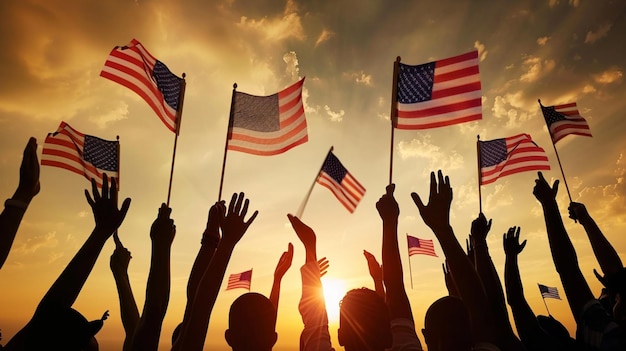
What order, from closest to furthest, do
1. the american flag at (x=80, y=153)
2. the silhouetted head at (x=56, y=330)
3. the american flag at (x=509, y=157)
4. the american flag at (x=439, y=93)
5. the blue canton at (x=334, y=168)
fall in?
the silhouetted head at (x=56, y=330)
the american flag at (x=439, y=93)
the american flag at (x=80, y=153)
the american flag at (x=509, y=157)
the blue canton at (x=334, y=168)

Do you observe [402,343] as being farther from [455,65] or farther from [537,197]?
[455,65]

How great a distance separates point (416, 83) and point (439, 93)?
0.61 m

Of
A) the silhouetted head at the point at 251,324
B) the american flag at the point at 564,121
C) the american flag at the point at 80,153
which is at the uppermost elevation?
the american flag at the point at 564,121

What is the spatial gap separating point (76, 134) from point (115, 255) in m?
7.77

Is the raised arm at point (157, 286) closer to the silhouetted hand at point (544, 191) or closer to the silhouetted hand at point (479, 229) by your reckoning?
→ the silhouetted hand at point (479, 229)

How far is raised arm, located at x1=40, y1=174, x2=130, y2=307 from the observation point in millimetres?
2541

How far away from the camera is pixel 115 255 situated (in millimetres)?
4266

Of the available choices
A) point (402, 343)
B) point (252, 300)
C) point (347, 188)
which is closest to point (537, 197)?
point (402, 343)

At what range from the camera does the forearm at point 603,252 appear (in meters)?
3.95

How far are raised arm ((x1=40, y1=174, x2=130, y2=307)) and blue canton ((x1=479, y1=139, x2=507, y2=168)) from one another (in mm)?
11671

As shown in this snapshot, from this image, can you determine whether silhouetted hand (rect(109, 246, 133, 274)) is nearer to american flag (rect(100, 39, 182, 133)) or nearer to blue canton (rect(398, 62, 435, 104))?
american flag (rect(100, 39, 182, 133))

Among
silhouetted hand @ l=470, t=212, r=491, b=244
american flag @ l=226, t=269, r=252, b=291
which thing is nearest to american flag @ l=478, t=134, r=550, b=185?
silhouetted hand @ l=470, t=212, r=491, b=244

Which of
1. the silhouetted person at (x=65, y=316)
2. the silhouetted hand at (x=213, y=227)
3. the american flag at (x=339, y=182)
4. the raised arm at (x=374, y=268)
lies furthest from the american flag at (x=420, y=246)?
the silhouetted person at (x=65, y=316)

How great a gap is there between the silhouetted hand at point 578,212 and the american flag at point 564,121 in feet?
27.2
